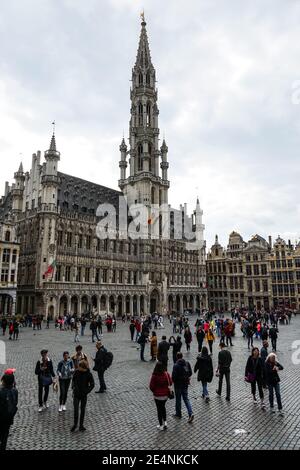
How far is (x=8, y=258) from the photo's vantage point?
45219 millimetres

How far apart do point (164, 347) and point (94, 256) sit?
4679 centimetres

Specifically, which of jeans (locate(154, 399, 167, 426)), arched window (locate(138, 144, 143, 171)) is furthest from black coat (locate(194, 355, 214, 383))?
arched window (locate(138, 144, 143, 171))

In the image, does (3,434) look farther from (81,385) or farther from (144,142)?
(144,142)

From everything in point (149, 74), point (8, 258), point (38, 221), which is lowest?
point (8, 258)

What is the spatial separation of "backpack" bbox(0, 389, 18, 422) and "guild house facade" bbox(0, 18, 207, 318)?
43.6 metres

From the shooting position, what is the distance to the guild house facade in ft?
169

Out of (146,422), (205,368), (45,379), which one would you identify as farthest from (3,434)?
(205,368)

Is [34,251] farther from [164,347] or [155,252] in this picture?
[164,347]

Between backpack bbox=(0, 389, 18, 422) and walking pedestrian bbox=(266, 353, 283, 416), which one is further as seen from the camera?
walking pedestrian bbox=(266, 353, 283, 416)

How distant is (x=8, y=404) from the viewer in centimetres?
635

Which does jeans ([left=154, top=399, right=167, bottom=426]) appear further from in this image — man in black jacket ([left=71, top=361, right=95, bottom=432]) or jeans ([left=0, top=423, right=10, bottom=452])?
jeans ([left=0, top=423, right=10, bottom=452])

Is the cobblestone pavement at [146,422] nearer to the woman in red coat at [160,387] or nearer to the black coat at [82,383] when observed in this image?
the woman in red coat at [160,387]

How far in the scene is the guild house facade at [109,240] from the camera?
51625mm
